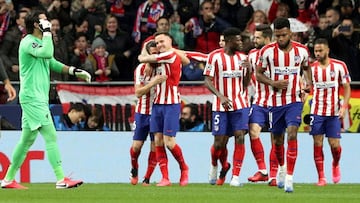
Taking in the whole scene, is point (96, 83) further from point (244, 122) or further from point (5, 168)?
point (244, 122)

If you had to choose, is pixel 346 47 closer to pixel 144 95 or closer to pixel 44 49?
pixel 144 95

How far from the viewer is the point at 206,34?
2567 cm

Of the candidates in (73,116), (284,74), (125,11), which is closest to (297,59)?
(284,74)

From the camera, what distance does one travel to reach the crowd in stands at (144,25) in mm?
24938

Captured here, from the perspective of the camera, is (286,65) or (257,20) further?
(257,20)

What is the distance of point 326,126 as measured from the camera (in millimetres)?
21047

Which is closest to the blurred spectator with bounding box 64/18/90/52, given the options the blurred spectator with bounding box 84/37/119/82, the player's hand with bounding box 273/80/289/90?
the blurred spectator with bounding box 84/37/119/82

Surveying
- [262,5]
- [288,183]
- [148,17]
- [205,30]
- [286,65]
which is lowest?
[288,183]

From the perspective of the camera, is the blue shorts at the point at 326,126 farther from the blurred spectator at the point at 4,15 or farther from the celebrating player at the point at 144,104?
the blurred spectator at the point at 4,15

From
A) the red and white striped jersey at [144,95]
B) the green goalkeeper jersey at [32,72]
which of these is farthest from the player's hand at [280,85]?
the green goalkeeper jersey at [32,72]

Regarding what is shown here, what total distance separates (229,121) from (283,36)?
239cm

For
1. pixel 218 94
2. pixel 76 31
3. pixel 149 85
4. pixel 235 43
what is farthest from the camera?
pixel 76 31

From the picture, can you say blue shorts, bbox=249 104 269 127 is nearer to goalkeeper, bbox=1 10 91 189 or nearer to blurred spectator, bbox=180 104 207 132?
blurred spectator, bbox=180 104 207 132

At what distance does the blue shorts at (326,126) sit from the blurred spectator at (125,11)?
682cm
